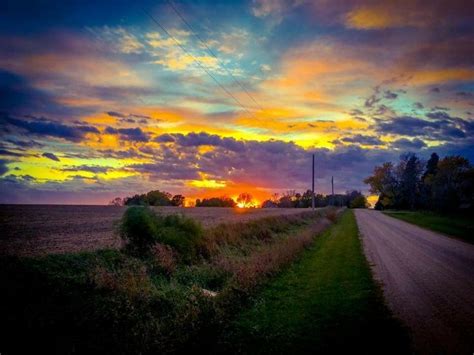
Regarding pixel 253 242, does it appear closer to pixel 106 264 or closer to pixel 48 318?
pixel 106 264

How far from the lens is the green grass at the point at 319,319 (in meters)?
7.84

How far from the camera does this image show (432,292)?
1162cm

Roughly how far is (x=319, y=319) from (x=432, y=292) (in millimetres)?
4763

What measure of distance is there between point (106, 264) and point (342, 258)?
1225 centimetres

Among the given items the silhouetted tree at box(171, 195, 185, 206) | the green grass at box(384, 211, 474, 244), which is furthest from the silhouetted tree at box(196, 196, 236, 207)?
the green grass at box(384, 211, 474, 244)

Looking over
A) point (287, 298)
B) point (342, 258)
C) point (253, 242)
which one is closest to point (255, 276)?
point (287, 298)

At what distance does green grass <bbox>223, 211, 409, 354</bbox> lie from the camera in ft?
A: 25.7

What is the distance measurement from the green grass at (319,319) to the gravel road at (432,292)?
1.65 feet

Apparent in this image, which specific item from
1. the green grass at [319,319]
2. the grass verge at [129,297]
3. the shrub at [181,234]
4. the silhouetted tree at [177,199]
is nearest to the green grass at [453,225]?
the green grass at [319,319]

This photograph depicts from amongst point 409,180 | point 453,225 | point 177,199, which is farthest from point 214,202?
point 453,225

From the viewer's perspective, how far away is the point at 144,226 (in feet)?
57.5

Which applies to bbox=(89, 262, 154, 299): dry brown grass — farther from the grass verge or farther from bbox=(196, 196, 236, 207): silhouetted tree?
bbox=(196, 196, 236, 207): silhouetted tree

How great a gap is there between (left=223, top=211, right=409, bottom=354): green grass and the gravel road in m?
0.50

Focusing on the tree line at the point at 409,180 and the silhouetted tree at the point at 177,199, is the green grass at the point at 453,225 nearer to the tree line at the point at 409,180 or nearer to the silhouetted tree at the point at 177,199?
the tree line at the point at 409,180
